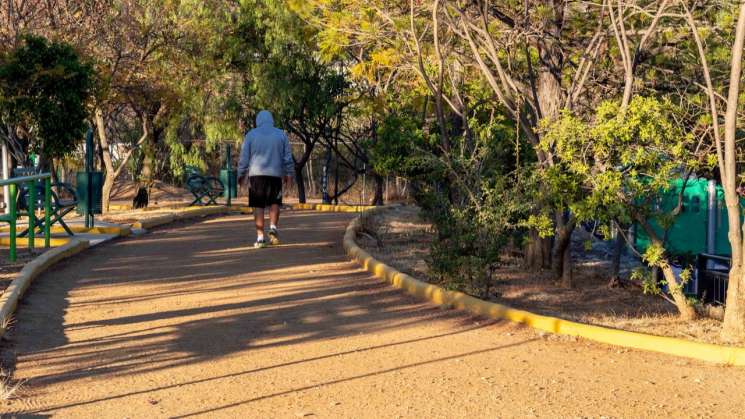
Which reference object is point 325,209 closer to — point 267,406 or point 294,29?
point 294,29

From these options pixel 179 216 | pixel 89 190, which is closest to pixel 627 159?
pixel 89 190

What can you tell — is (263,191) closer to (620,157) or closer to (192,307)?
(192,307)

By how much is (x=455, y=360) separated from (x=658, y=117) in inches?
107

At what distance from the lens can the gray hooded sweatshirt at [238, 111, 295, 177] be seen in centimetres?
1460

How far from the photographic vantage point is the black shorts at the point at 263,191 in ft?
47.7

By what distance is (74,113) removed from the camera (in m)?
19.1

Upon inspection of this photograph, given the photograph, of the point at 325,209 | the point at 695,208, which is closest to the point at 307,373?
the point at 695,208

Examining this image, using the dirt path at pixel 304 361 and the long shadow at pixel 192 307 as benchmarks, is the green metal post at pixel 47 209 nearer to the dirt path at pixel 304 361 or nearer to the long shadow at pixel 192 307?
the long shadow at pixel 192 307

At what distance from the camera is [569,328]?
8430mm

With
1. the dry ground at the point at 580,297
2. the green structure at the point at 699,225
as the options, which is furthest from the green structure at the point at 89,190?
the green structure at the point at 699,225

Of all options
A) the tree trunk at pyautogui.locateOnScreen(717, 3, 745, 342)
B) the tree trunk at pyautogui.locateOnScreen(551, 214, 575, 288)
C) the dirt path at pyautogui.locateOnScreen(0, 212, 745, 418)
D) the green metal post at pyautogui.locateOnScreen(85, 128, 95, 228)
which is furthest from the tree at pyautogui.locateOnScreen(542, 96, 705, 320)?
the green metal post at pyautogui.locateOnScreen(85, 128, 95, 228)

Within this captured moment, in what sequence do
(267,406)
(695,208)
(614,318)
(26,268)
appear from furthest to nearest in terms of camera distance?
(695,208)
(26,268)
(614,318)
(267,406)

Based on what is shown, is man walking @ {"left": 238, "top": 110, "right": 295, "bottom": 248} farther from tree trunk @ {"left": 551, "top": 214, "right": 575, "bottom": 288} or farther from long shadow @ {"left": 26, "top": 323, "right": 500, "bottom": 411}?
long shadow @ {"left": 26, "top": 323, "right": 500, "bottom": 411}

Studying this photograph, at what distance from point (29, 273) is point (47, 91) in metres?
8.48
